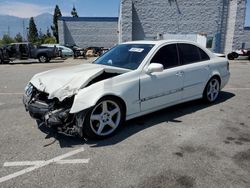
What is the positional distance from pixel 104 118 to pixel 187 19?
20.8 m

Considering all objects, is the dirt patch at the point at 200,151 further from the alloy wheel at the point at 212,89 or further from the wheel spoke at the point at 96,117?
the alloy wheel at the point at 212,89

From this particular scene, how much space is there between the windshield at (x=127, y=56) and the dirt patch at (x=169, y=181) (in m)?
2.10

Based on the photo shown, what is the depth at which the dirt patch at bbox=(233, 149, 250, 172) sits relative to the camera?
3.32 metres

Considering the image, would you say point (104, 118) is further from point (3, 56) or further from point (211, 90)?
point (3, 56)

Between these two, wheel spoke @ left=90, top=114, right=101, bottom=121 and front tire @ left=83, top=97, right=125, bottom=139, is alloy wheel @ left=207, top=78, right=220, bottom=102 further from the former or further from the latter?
wheel spoke @ left=90, top=114, right=101, bottom=121

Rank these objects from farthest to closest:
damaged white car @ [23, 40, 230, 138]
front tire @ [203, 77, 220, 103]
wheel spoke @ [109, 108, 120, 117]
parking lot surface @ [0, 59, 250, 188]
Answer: front tire @ [203, 77, 220, 103] → wheel spoke @ [109, 108, 120, 117] → damaged white car @ [23, 40, 230, 138] → parking lot surface @ [0, 59, 250, 188]

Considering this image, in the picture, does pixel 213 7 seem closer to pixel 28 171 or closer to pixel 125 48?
pixel 125 48

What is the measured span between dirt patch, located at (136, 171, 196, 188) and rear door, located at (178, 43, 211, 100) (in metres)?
2.55

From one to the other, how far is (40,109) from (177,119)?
8.72 feet

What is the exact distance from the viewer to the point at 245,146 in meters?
3.91

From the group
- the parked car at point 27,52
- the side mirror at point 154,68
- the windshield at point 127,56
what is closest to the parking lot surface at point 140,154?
the side mirror at point 154,68

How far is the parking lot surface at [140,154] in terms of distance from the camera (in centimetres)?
305

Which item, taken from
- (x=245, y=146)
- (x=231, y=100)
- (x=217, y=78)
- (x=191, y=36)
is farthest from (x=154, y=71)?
(x=191, y=36)

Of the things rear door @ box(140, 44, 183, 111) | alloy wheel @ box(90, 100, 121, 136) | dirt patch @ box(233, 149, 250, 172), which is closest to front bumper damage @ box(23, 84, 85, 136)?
alloy wheel @ box(90, 100, 121, 136)
